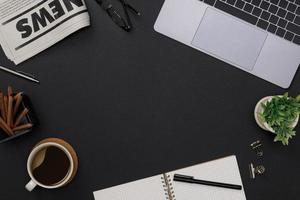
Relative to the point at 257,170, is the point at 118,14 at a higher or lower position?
higher

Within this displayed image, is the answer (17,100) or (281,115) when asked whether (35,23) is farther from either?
(281,115)

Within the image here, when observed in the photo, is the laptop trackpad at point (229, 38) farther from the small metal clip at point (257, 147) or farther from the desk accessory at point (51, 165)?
the desk accessory at point (51, 165)

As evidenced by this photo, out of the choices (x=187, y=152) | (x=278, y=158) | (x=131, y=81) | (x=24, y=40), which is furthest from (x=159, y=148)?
(x=24, y=40)

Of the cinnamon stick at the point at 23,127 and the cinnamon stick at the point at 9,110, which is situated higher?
the cinnamon stick at the point at 9,110

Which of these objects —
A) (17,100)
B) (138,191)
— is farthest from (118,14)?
(138,191)

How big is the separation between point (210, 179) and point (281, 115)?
21 centimetres

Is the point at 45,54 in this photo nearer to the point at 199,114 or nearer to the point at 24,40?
the point at 24,40

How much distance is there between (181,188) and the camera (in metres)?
0.90

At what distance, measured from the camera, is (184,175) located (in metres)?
0.90

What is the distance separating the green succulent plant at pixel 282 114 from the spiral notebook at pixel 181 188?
5.2 inches

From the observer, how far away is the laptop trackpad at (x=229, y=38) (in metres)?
0.90

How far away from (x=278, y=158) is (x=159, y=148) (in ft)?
0.89

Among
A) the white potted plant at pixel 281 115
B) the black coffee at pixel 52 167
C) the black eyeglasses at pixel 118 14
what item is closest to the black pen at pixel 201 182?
the white potted plant at pixel 281 115

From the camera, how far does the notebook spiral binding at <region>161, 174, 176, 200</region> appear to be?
0.90 m
